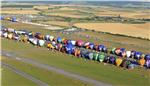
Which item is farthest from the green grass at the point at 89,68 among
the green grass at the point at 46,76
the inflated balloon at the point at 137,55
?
the inflated balloon at the point at 137,55

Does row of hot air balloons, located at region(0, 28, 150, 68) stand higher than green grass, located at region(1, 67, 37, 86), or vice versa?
green grass, located at region(1, 67, 37, 86)

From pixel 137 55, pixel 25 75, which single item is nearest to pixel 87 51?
pixel 137 55

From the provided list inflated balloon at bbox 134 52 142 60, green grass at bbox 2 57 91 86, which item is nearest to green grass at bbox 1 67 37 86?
green grass at bbox 2 57 91 86

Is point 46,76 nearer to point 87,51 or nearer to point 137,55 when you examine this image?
point 87,51

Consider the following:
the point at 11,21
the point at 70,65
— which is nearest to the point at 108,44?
the point at 70,65

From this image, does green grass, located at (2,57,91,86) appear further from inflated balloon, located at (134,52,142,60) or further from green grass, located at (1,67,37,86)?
inflated balloon, located at (134,52,142,60)

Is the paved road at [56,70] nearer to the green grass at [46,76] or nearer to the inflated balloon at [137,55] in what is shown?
the green grass at [46,76]
